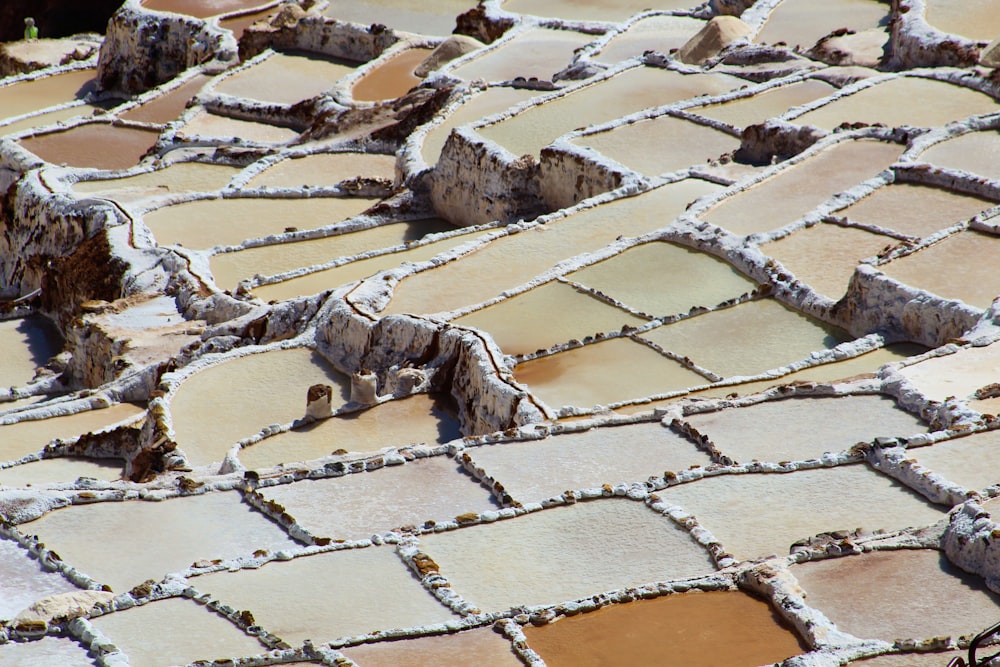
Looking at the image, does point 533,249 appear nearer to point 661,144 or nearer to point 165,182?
point 661,144

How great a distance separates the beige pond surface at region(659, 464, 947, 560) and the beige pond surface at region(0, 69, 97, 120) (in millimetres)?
18843

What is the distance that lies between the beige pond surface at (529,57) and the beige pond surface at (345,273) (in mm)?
5492

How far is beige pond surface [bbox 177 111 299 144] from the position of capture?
21641 mm

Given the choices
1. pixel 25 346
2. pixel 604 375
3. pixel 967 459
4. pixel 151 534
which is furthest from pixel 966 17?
pixel 151 534

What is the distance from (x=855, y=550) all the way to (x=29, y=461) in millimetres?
7950

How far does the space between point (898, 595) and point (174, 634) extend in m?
3.73

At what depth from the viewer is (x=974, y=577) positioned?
7.41 metres

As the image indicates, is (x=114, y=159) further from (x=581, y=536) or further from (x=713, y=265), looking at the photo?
(x=581, y=536)

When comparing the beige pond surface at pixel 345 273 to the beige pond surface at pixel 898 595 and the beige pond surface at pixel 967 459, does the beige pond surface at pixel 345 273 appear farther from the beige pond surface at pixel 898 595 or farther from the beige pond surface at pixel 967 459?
the beige pond surface at pixel 898 595

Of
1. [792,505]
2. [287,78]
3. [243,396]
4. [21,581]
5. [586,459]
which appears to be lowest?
[243,396]

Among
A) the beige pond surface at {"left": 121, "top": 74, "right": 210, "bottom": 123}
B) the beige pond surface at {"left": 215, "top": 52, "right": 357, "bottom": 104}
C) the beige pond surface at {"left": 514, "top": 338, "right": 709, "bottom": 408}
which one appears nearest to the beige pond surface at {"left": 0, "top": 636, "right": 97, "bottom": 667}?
the beige pond surface at {"left": 514, "top": 338, "right": 709, "bottom": 408}

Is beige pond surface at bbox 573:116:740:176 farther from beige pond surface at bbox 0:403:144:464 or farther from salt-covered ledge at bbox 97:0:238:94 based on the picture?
salt-covered ledge at bbox 97:0:238:94

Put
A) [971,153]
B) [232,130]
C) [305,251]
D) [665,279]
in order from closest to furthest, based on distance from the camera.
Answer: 1. [665,279]
2. [971,153]
3. [305,251]
4. [232,130]

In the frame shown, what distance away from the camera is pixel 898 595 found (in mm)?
7312
